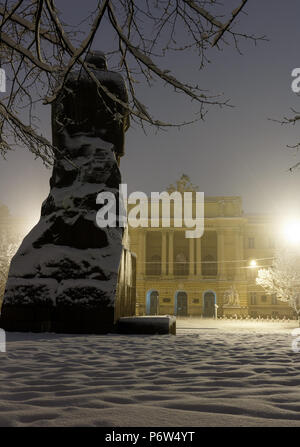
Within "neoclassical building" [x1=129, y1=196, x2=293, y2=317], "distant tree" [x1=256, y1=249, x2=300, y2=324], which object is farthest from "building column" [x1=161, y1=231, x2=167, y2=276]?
"distant tree" [x1=256, y1=249, x2=300, y2=324]

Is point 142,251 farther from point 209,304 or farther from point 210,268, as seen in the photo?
point 209,304

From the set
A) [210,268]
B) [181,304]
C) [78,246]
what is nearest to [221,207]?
[210,268]

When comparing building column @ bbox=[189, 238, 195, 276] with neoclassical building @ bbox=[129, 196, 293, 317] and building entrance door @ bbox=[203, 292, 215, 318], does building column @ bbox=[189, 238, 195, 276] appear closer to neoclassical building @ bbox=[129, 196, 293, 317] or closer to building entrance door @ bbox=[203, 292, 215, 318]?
neoclassical building @ bbox=[129, 196, 293, 317]

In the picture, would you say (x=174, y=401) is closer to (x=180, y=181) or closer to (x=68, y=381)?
(x=68, y=381)

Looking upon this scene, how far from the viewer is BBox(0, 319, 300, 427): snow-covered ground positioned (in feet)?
6.35

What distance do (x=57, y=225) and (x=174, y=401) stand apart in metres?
5.53

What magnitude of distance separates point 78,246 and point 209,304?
4420 cm

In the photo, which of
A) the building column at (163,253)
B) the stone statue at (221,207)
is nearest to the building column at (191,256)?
the building column at (163,253)

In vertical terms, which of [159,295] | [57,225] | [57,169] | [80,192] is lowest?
[159,295]

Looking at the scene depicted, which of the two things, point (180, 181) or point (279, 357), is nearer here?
point (279, 357)

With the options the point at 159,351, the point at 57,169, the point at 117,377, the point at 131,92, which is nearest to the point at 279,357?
the point at 159,351

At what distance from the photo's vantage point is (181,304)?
164ft

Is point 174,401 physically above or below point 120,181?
below
